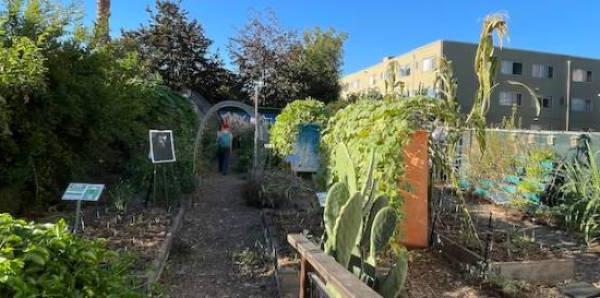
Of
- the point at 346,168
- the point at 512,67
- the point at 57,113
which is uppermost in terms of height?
the point at 512,67

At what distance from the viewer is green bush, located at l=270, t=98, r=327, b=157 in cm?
1152

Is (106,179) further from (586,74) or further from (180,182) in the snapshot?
(586,74)

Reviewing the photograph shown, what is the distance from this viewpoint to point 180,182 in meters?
8.48

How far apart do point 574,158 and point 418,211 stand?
4031mm

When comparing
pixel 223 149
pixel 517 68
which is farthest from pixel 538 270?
pixel 517 68

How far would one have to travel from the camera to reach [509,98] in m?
38.3

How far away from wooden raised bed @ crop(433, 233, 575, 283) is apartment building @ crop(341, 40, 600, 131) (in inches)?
1262

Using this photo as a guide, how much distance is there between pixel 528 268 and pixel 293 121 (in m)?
7.46

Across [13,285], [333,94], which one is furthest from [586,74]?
[13,285]

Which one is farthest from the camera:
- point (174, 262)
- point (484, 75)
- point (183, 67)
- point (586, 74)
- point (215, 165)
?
point (586, 74)

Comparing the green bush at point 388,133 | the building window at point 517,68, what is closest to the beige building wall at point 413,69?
the building window at point 517,68

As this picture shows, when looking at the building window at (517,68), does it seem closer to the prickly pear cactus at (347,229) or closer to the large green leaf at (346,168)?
the large green leaf at (346,168)

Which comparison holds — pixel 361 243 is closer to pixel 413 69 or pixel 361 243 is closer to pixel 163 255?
pixel 163 255

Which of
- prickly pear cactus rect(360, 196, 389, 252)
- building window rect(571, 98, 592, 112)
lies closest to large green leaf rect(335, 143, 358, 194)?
prickly pear cactus rect(360, 196, 389, 252)
